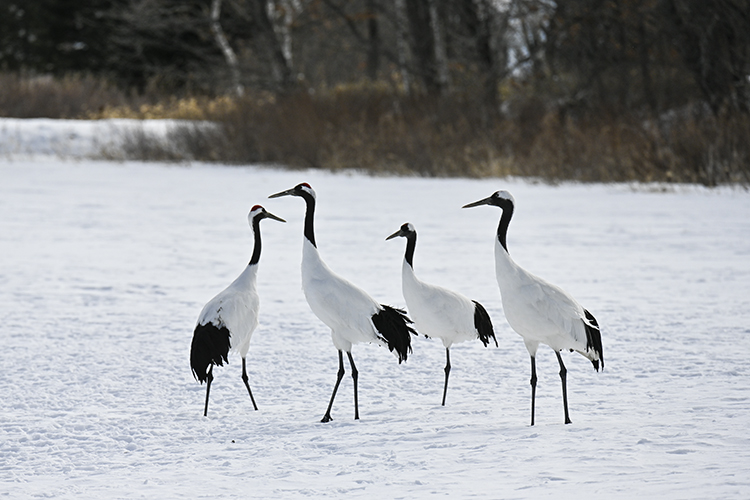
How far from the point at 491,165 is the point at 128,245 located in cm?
864

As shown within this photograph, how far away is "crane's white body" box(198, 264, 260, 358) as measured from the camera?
12.7ft

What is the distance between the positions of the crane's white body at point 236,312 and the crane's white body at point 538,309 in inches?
42.1

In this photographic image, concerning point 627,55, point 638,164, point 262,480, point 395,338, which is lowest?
point 262,480

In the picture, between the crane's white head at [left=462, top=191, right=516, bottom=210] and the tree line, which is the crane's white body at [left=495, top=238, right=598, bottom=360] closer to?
the crane's white head at [left=462, top=191, right=516, bottom=210]

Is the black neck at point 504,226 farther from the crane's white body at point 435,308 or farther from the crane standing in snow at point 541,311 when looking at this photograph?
the crane's white body at point 435,308

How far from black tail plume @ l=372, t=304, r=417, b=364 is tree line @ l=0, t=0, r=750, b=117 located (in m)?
13.1

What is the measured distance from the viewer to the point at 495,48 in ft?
70.9

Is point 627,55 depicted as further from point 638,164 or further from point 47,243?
point 47,243

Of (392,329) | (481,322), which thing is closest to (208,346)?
(392,329)

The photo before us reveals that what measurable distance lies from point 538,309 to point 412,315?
0.63 metres

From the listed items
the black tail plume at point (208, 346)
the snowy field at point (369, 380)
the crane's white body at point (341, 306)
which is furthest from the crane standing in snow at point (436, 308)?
the black tail plume at point (208, 346)

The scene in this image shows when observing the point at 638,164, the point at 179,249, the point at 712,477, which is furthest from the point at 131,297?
the point at 638,164

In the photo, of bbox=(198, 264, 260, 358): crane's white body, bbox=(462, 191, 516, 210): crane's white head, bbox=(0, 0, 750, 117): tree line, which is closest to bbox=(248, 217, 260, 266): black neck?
bbox=(198, 264, 260, 358): crane's white body

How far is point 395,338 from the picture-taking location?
389cm
